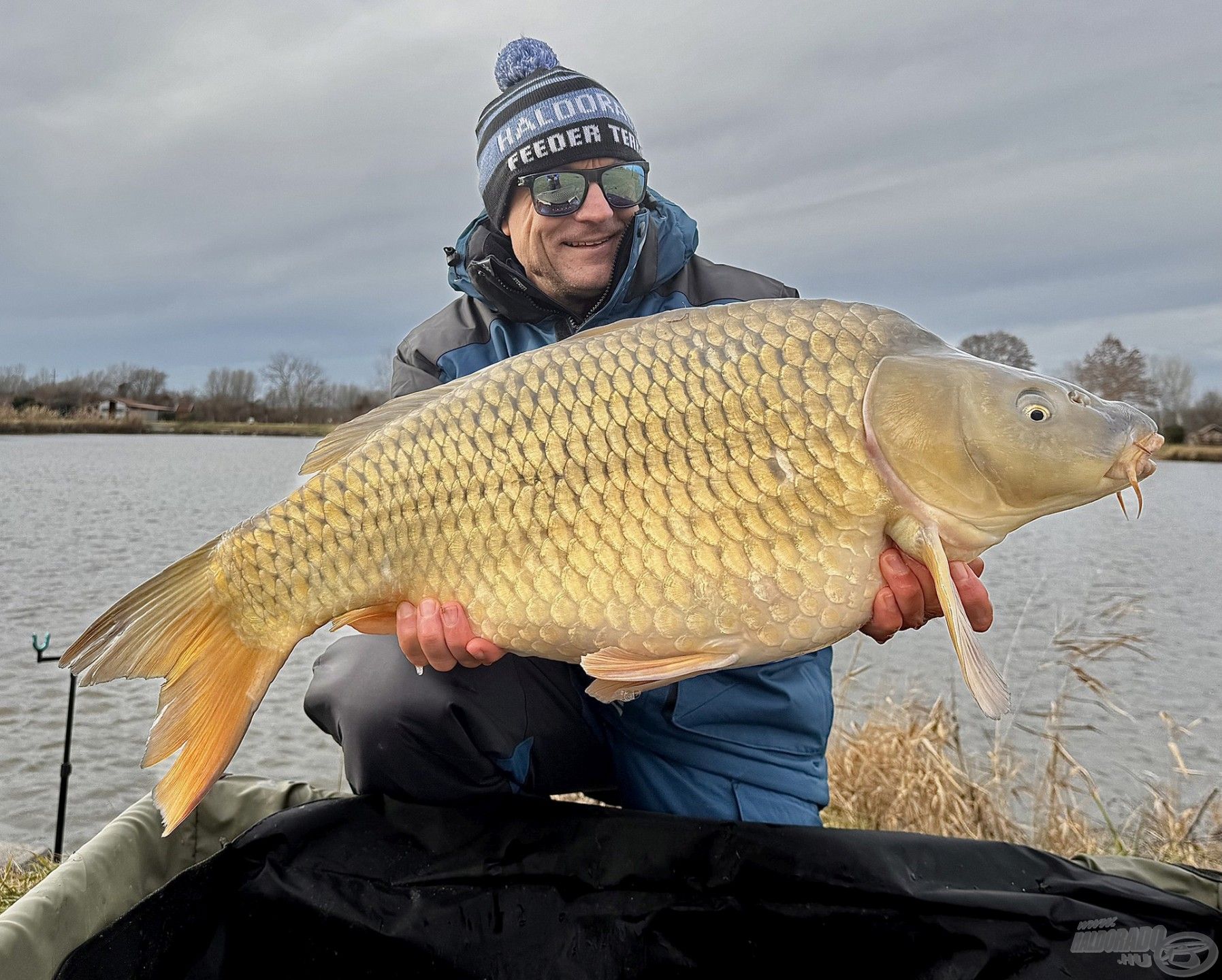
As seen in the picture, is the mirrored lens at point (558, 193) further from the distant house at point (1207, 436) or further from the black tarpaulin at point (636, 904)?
the distant house at point (1207, 436)

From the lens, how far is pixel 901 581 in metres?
1.17

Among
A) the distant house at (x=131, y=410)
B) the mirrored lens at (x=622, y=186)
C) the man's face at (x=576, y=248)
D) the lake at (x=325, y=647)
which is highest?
the distant house at (x=131, y=410)

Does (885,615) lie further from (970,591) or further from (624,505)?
(624,505)

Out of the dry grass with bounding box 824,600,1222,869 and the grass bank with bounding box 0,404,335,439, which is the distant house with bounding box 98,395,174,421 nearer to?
the grass bank with bounding box 0,404,335,439

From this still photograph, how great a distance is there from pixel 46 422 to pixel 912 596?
2958cm

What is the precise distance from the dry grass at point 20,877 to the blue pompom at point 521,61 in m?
1.76

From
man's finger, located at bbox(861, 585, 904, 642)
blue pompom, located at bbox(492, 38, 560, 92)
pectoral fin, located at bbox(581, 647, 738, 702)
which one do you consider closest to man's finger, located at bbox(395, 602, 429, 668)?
pectoral fin, located at bbox(581, 647, 738, 702)

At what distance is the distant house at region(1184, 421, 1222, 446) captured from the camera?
2472 centimetres

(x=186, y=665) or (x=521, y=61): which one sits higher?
(x=521, y=61)

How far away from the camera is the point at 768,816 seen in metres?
1.58

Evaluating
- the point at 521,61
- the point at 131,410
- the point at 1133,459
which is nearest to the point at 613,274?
the point at 521,61

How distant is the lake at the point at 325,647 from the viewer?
3.11 m

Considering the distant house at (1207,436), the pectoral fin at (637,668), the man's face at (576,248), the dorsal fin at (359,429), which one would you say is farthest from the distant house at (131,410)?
the pectoral fin at (637,668)

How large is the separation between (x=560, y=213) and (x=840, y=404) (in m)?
0.89
